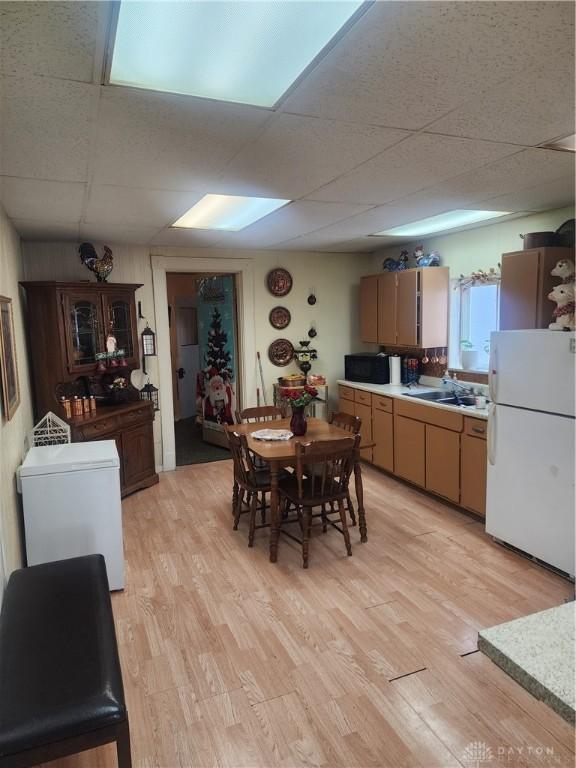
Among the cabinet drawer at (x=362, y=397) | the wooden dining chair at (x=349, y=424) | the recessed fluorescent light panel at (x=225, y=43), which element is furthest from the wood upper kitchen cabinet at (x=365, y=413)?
the recessed fluorescent light panel at (x=225, y=43)

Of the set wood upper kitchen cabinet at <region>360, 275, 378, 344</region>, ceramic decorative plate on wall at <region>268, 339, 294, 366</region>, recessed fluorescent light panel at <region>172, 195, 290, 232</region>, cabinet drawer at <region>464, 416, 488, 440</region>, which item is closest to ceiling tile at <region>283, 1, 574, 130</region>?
recessed fluorescent light panel at <region>172, 195, 290, 232</region>

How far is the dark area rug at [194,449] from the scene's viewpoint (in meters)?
5.67

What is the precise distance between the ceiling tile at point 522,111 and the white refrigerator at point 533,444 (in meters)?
1.21

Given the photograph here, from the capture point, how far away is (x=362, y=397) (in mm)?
5164

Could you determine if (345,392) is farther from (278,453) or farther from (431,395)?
(278,453)

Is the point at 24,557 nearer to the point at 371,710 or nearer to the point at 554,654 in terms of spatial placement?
the point at 371,710

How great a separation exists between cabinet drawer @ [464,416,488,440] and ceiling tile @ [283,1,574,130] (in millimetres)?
2352

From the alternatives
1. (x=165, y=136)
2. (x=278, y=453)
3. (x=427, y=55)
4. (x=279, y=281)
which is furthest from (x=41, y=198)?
(x=279, y=281)

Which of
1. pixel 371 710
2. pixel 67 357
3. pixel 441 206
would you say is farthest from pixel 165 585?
pixel 441 206

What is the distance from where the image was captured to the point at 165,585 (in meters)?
3.01

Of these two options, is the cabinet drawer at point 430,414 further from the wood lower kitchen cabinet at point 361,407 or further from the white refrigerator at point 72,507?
the white refrigerator at point 72,507

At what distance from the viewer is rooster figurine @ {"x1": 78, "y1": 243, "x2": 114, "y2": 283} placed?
4328 millimetres

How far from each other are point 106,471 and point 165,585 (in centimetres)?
83

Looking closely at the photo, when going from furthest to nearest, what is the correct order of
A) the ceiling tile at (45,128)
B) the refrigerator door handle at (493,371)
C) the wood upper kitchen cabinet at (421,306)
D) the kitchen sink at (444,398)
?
the wood upper kitchen cabinet at (421,306)
the kitchen sink at (444,398)
the refrigerator door handle at (493,371)
the ceiling tile at (45,128)
